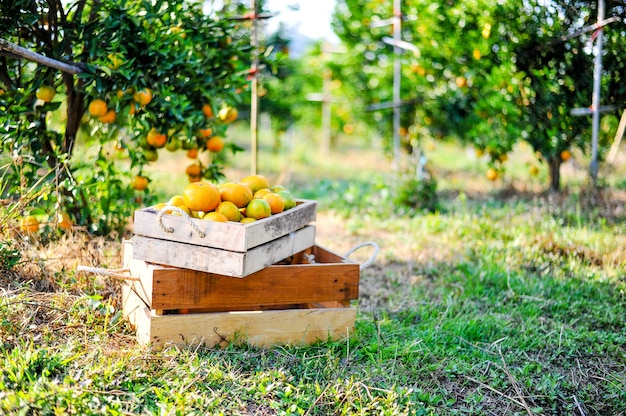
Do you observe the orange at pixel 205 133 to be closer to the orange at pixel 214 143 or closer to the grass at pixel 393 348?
the orange at pixel 214 143

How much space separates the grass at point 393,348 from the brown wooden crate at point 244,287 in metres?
0.20

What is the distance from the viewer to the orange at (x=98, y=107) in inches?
142

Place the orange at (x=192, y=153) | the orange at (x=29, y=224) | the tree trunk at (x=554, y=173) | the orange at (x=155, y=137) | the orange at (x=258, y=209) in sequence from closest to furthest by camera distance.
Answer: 1. the orange at (x=258, y=209)
2. the orange at (x=29, y=224)
3. the orange at (x=155, y=137)
4. the orange at (x=192, y=153)
5. the tree trunk at (x=554, y=173)

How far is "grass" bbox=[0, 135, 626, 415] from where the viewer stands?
2369 millimetres

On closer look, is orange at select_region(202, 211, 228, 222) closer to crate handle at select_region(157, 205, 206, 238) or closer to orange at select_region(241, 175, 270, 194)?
crate handle at select_region(157, 205, 206, 238)

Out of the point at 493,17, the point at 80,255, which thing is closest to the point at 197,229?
the point at 80,255

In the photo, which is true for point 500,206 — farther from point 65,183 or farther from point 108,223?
point 65,183

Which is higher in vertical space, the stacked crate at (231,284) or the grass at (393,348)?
the stacked crate at (231,284)

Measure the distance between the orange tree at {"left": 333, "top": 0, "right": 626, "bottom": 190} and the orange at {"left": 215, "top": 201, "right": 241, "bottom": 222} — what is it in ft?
14.1

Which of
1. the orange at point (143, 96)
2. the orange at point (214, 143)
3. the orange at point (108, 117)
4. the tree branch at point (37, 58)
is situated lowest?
the orange at point (214, 143)

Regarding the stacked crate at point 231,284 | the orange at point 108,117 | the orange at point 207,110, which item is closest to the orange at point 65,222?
the orange at point 108,117

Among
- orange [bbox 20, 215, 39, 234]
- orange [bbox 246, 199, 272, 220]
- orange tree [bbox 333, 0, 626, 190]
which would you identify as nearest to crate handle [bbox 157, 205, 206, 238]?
orange [bbox 246, 199, 272, 220]

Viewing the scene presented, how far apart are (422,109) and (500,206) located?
224cm

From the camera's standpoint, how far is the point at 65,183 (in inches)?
135
